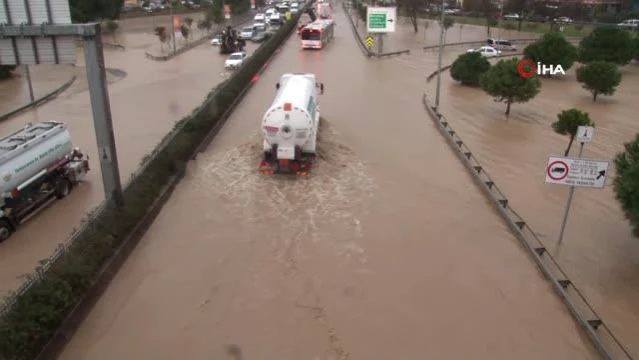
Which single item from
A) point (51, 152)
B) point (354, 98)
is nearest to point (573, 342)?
point (51, 152)

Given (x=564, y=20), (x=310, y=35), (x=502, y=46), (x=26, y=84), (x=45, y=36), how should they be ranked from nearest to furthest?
(x=45, y=36)
(x=26, y=84)
(x=502, y=46)
(x=310, y=35)
(x=564, y=20)

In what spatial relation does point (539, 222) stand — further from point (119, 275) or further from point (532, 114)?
point (532, 114)

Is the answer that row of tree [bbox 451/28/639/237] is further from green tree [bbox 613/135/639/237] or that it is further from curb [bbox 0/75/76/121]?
curb [bbox 0/75/76/121]

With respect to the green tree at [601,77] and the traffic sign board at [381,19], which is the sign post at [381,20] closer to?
the traffic sign board at [381,19]

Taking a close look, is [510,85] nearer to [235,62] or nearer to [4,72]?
[235,62]

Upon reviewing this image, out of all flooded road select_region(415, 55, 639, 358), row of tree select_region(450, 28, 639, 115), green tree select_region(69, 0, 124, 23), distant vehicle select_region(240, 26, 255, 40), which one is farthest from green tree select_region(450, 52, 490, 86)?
green tree select_region(69, 0, 124, 23)

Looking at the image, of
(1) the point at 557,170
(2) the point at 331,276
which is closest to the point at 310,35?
(1) the point at 557,170

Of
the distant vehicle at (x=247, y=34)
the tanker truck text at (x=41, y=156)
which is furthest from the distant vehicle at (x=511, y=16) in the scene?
the tanker truck text at (x=41, y=156)
